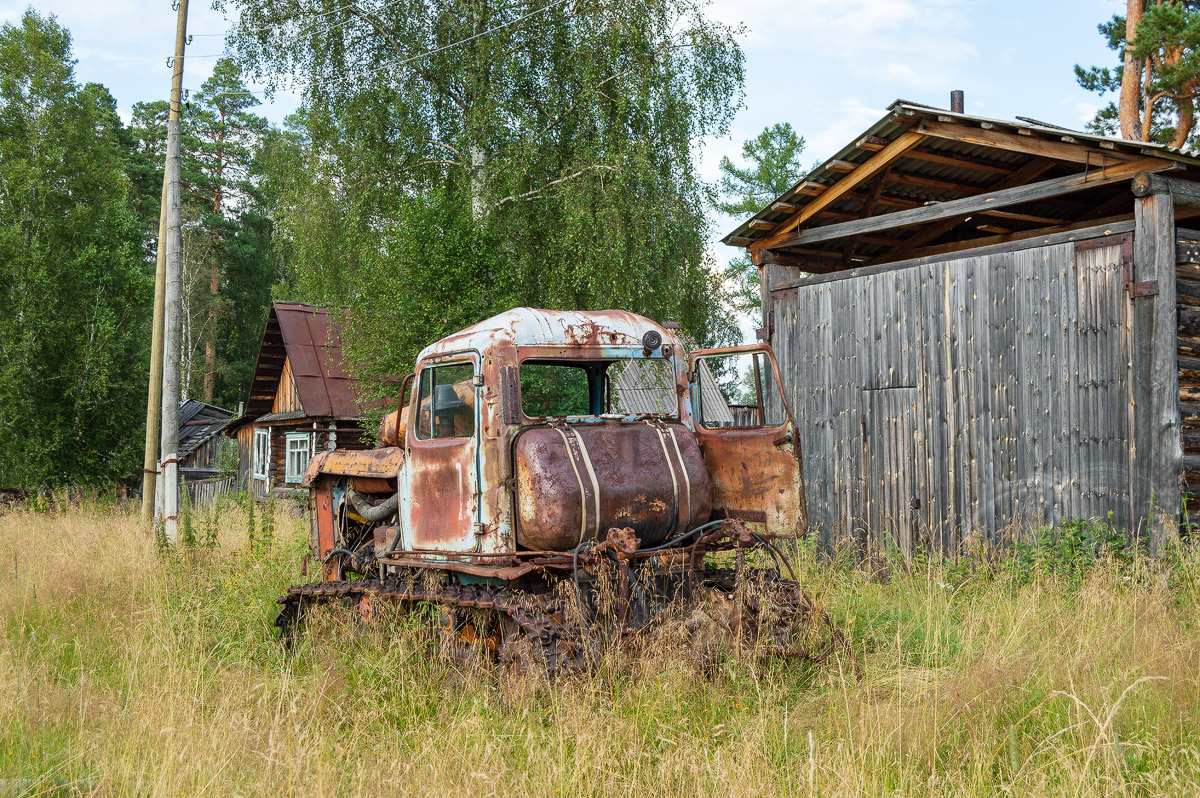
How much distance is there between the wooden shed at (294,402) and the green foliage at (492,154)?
5.85 metres

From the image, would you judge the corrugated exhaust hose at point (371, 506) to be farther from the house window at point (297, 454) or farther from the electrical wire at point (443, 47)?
the house window at point (297, 454)

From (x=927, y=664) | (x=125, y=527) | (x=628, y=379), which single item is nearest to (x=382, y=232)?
(x=125, y=527)

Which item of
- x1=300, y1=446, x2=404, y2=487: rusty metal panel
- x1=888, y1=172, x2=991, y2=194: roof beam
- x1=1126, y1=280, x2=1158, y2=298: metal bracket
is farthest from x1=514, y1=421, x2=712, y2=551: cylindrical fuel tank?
x1=888, y1=172, x2=991, y2=194: roof beam

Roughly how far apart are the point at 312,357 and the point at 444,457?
18832 millimetres

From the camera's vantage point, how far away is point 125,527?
1235cm

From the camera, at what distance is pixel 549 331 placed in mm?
5840

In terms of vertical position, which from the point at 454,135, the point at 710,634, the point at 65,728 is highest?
the point at 454,135

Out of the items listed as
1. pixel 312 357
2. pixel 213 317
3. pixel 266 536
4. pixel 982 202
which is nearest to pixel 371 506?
pixel 266 536

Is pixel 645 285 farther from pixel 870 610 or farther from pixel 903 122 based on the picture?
pixel 870 610

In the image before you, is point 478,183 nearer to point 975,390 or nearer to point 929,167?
point 929,167

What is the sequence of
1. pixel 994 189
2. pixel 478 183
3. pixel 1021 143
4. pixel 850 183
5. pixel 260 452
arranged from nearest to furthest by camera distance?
pixel 1021 143, pixel 850 183, pixel 994 189, pixel 478 183, pixel 260 452

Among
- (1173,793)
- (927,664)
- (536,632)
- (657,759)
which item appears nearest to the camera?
(1173,793)

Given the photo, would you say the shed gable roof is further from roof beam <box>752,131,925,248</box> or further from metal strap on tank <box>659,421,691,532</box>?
metal strap on tank <box>659,421,691,532</box>

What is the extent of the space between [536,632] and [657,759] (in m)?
1.00
